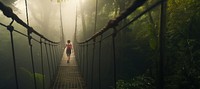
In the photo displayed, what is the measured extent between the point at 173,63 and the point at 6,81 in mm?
9708

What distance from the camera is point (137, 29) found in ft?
30.0

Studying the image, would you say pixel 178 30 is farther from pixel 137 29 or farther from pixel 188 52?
pixel 137 29

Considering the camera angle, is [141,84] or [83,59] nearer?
[141,84]

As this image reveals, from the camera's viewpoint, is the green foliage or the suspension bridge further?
the green foliage

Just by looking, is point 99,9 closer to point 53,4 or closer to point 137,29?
point 137,29

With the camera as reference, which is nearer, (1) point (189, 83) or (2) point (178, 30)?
(1) point (189, 83)

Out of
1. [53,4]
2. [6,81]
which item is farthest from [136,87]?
[53,4]

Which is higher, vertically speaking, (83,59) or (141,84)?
(83,59)

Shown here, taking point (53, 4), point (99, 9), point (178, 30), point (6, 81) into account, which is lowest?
point (6, 81)

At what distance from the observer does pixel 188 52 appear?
480 cm

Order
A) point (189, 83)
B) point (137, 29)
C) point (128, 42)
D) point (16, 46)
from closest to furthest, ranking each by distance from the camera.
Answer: point (189, 83) → point (137, 29) → point (128, 42) → point (16, 46)

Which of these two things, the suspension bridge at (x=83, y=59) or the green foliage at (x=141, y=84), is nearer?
the suspension bridge at (x=83, y=59)

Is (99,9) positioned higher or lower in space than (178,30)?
higher

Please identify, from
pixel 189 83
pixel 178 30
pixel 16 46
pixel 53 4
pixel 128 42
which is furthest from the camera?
pixel 53 4
